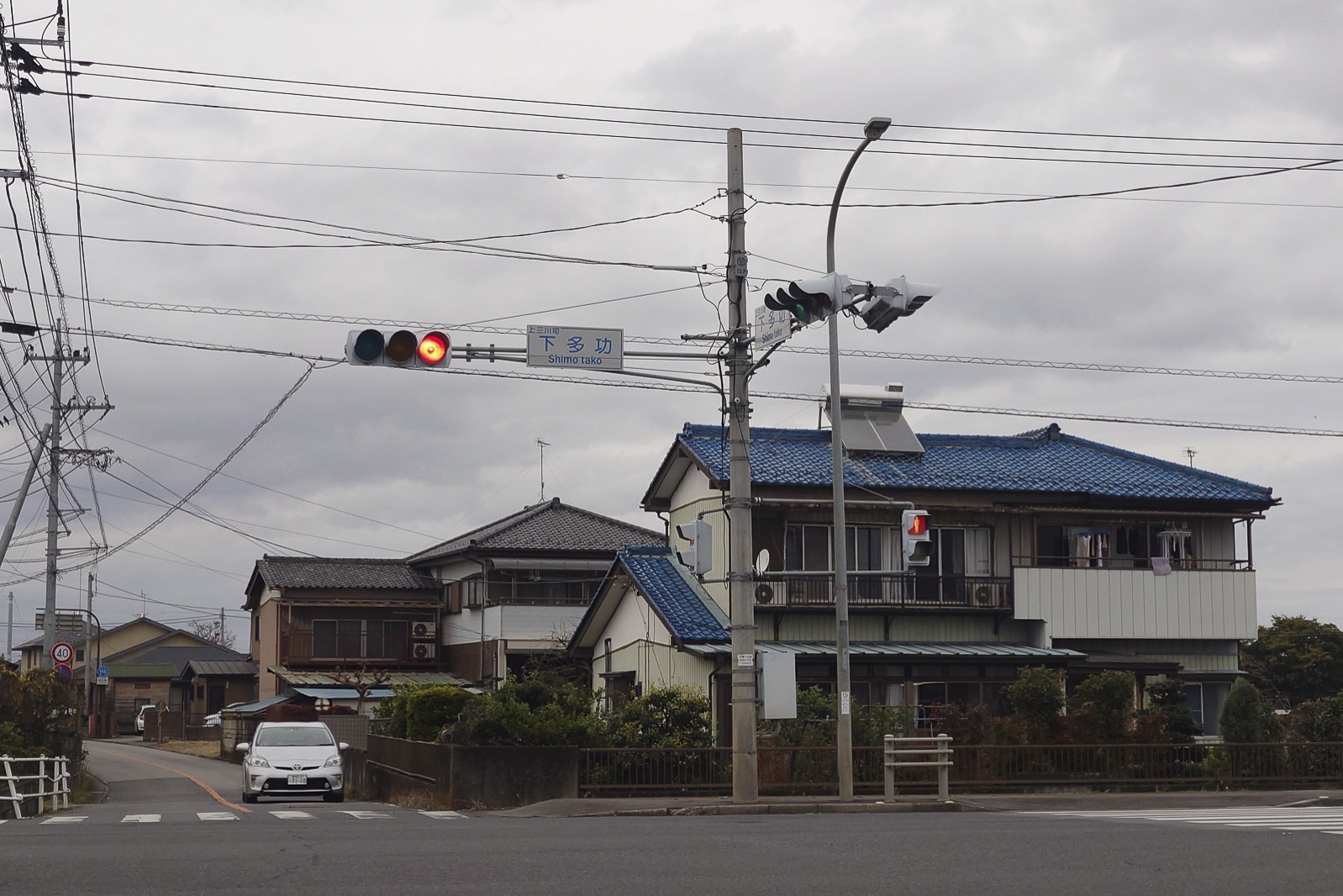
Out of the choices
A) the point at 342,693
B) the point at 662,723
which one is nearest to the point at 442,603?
the point at 342,693

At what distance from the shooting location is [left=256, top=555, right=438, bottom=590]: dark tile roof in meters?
56.4

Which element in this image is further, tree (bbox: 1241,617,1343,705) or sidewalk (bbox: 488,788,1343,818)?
tree (bbox: 1241,617,1343,705)

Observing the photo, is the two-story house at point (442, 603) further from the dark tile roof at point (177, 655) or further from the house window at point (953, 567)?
the dark tile roof at point (177, 655)

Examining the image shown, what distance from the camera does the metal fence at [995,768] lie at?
74.2 feet

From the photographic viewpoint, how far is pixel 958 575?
32.1 meters

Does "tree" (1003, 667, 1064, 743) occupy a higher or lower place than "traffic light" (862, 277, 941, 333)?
lower

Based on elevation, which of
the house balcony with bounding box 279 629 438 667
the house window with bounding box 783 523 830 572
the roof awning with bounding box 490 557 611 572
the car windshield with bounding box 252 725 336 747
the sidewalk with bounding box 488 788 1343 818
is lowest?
the sidewalk with bounding box 488 788 1343 818

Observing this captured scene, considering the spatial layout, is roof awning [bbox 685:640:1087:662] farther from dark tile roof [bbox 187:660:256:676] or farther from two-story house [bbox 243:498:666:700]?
dark tile roof [bbox 187:660:256:676]

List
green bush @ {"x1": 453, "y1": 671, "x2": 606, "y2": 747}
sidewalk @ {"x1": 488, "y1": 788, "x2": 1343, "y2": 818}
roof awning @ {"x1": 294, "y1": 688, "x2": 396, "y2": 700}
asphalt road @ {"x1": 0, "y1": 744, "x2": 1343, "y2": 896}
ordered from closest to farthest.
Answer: asphalt road @ {"x1": 0, "y1": 744, "x2": 1343, "y2": 896} < sidewalk @ {"x1": 488, "y1": 788, "x2": 1343, "y2": 818} < green bush @ {"x1": 453, "y1": 671, "x2": 606, "y2": 747} < roof awning @ {"x1": 294, "y1": 688, "x2": 396, "y2": 700}

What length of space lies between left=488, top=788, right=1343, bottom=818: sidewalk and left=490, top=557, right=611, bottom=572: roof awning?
29701 millimetres

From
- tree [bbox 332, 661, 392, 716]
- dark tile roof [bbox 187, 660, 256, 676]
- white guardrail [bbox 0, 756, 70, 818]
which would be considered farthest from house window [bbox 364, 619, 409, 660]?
white guardrail [bbox 0, 756, 70, 818]

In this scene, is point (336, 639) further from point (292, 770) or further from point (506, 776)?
point (506, 776)

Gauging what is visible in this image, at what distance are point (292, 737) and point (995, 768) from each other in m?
13.5

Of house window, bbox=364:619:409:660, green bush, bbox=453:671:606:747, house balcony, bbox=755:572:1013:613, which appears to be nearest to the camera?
green bush, bbox=453:671:606:747
